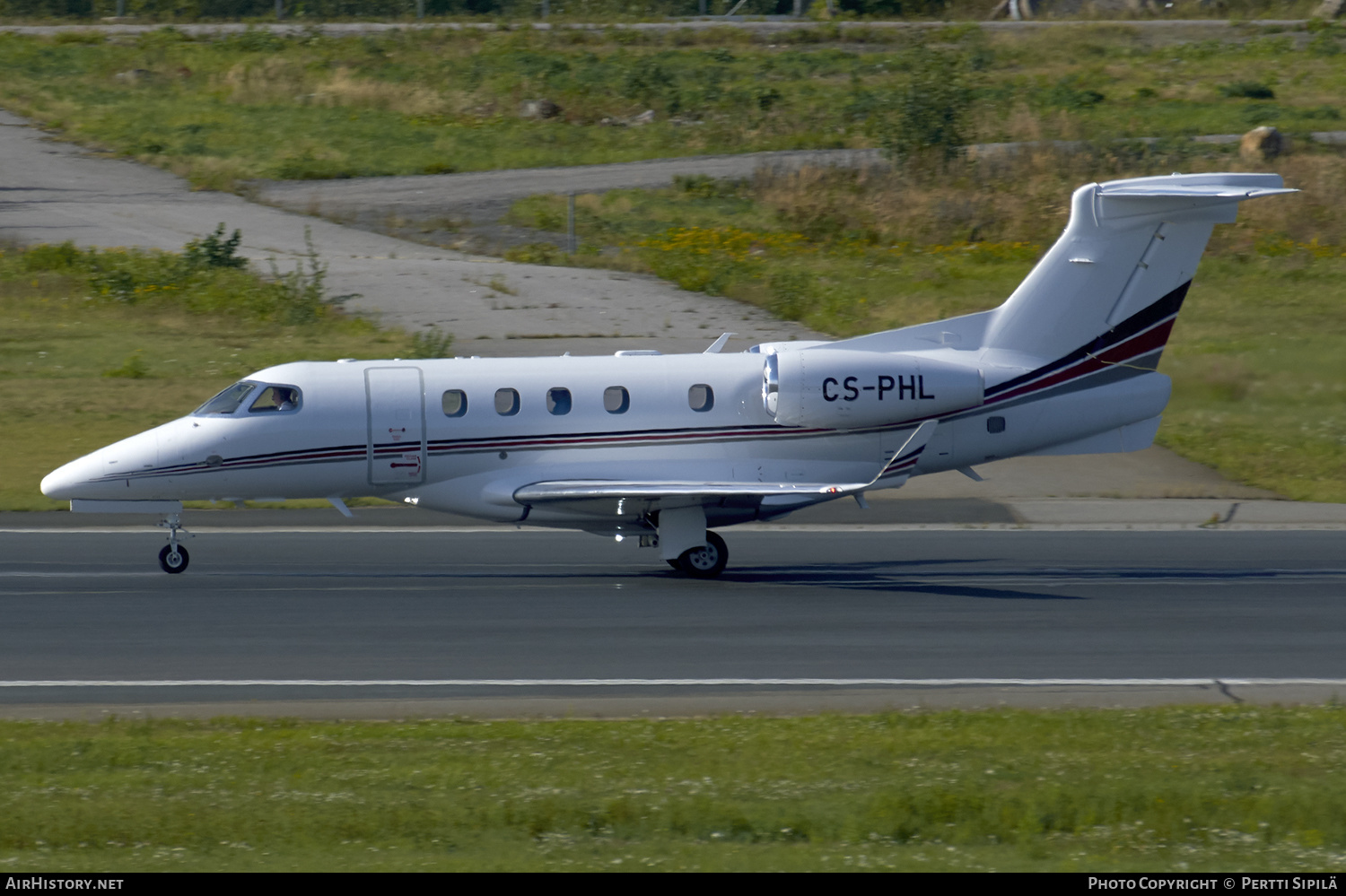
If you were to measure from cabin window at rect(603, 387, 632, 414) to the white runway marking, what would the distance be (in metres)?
4.99

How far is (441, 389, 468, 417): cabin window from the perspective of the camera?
60.0 ft

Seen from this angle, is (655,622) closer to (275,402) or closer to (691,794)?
(275,402)

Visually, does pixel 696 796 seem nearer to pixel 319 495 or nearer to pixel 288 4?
pixel 319 495

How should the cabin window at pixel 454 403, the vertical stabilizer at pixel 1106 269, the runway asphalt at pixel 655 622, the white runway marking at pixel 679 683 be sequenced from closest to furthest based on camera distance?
the runway asphalt at pixel 655 622
the white runway marking at pixel 679 683
the cabin window at pixel 454 403
the vertical stabilizer at pixel 1106 269

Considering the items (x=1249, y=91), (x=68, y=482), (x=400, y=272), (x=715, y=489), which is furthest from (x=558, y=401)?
(x=1249, y=91)

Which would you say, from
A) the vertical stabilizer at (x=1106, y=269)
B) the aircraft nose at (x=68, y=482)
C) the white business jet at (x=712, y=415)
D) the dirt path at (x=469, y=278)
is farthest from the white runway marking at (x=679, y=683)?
the dirt path at (x=469, y=278)

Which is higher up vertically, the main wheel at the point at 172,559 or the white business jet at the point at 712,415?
the white business jet at the point at 712,415

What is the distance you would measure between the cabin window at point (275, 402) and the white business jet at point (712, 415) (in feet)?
0.07

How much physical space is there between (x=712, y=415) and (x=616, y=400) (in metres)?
1.12

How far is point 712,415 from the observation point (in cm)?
1831

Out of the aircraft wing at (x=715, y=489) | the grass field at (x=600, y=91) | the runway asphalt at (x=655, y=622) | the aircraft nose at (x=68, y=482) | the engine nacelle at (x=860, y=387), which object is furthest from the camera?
the grass field at (x=600, y=91)

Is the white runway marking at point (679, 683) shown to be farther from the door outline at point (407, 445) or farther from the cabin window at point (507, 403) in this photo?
the cabin window at point (507, 403)

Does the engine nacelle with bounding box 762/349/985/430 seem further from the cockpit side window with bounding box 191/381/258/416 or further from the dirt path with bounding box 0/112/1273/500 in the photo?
the cockpit side window with bounding box 191/381/258/416

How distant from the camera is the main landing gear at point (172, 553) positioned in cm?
1845
